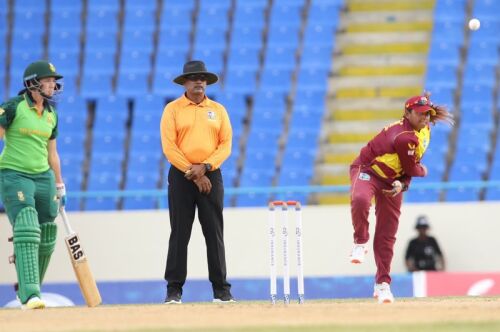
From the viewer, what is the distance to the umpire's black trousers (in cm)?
1000

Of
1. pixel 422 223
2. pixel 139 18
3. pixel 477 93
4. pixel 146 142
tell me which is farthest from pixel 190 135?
pixel 139 18

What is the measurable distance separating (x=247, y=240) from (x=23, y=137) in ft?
17.1

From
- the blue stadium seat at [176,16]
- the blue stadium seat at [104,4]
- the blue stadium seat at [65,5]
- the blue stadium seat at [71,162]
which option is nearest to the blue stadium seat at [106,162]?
the blue stadium seat at [71,162]

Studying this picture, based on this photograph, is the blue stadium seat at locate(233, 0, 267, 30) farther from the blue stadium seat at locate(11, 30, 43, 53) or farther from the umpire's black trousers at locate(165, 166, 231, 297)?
the umpire's black trousers at locate(165, 166, 231, 297)

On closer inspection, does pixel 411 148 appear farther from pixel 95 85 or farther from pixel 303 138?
pixel 95 85

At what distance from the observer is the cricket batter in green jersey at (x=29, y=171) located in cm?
947

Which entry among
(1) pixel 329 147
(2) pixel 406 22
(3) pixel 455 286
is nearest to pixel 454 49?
(2) pixel 406 22

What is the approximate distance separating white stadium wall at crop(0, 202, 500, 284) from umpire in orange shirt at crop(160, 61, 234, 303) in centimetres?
429

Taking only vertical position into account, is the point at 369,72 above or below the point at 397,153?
above

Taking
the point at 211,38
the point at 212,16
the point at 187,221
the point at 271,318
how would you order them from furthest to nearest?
the point at 212,16, the point at 211,38, the point at 187,221, the point at 271,318

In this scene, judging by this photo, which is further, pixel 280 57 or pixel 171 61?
pixel 171 61

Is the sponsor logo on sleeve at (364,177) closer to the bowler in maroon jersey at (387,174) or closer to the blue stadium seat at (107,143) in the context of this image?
the bowler in maroon jersey at (387,174)

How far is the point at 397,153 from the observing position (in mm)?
9633

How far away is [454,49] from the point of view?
59.2 feet
